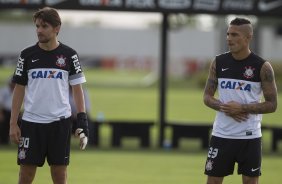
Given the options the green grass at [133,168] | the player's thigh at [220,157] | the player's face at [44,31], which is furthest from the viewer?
the green grass at [133,168]

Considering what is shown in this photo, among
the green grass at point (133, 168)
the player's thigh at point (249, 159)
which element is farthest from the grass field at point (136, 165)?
the player's thigh at point (249, 159)

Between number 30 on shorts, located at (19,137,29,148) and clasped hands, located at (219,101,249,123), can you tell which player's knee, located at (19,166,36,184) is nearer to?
number 30 on shorts, located at (19,137,29,148)

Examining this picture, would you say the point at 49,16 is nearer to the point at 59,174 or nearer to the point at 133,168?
the point at 59,174

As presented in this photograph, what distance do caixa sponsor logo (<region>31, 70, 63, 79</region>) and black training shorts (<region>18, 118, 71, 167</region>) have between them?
45cm

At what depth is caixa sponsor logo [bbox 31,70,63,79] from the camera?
8789mm

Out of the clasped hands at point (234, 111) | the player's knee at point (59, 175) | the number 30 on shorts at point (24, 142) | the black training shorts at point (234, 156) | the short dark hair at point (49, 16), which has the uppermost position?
the short dark hair at point (49, 16)

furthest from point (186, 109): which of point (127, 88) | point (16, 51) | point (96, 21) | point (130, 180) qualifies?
point (96, 21)

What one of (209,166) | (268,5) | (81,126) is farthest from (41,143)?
(268,5)

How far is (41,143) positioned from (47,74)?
0.69m

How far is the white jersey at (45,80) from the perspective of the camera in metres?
8.80

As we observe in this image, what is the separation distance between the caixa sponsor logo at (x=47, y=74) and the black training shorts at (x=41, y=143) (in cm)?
45

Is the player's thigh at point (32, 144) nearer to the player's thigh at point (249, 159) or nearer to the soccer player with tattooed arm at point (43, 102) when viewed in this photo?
the soccer player with tattooed arm at point (43, 102)

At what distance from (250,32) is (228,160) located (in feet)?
4.32

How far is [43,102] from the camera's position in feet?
28.9
